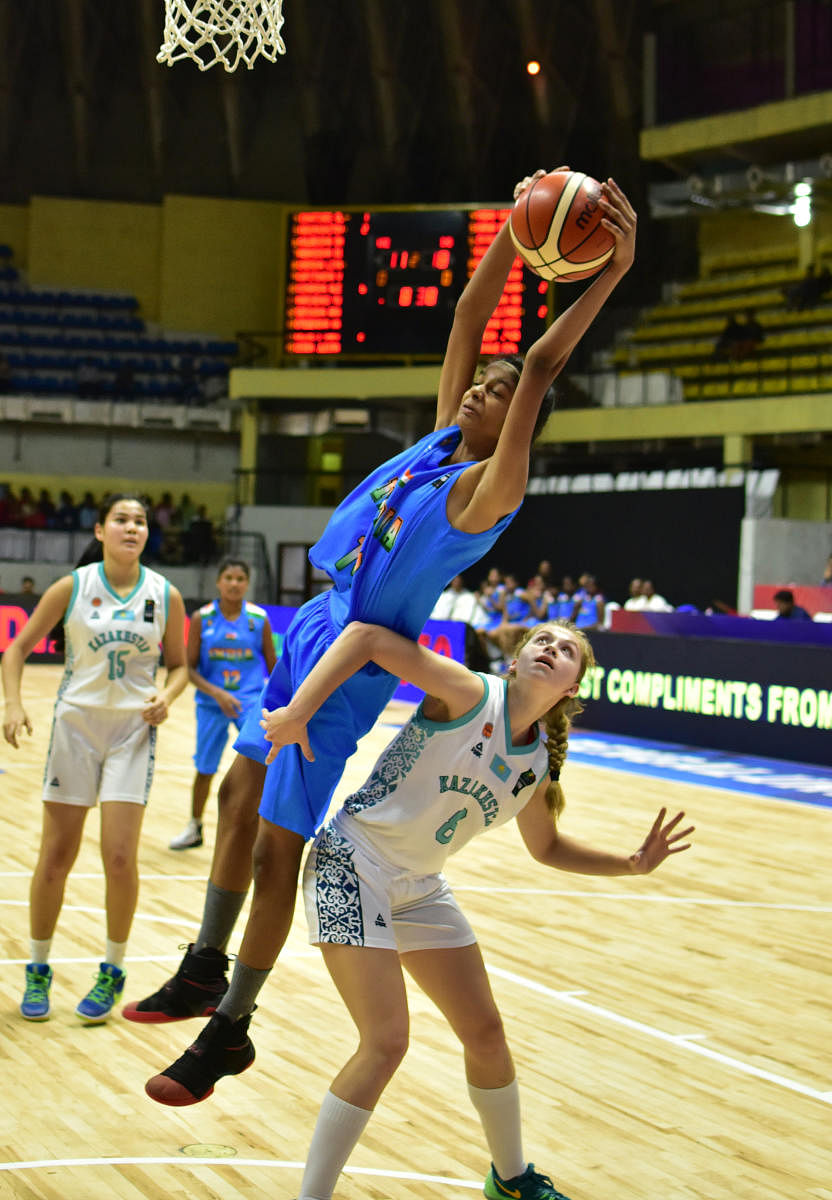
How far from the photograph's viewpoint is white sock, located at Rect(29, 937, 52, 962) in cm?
491

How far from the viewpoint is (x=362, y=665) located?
10.2ft

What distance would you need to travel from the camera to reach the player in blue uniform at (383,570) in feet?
10.1

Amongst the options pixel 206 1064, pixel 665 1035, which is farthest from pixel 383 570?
pixel 665 1035

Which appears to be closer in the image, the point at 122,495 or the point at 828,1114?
the point at 828,1114

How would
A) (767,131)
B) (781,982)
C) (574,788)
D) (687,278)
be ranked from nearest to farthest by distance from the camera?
(781,982) → (574,788) → (767,131) → (687,278)

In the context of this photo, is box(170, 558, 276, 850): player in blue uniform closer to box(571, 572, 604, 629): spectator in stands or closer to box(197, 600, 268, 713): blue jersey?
box(197, 600, 268, 713): blue jersey

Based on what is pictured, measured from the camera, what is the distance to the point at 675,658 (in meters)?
13.6

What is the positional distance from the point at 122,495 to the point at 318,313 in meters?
18.1

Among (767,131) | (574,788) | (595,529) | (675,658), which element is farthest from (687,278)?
(574,788)

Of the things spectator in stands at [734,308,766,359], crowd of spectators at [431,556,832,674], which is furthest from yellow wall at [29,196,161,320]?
crowd of spectators at [431,556,832,674]

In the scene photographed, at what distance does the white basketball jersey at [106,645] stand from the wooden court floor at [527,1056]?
3.56 ft

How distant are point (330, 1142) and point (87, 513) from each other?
22458 mm

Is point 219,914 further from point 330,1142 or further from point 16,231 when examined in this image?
point 16,231

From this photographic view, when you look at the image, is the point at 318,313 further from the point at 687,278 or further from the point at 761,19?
the point at 761,19
